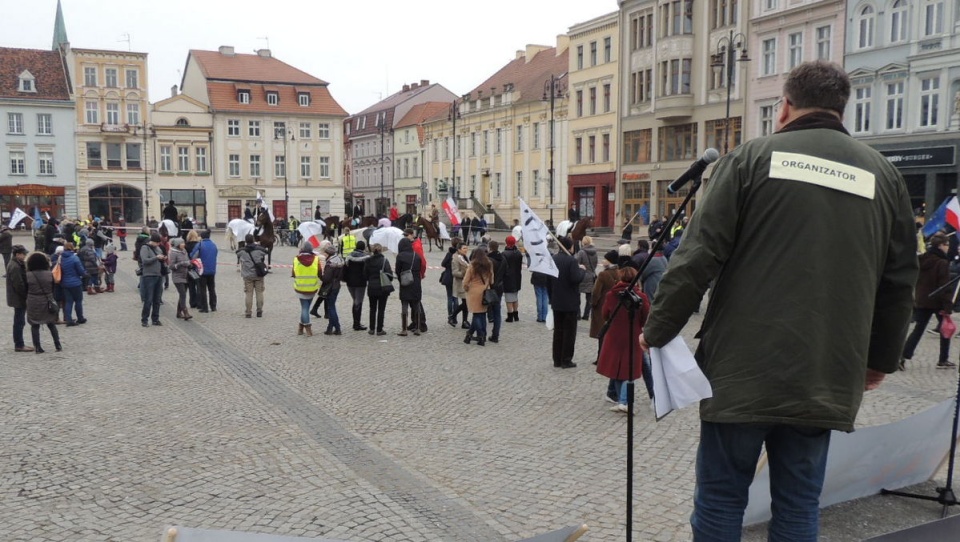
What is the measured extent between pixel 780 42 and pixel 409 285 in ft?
102

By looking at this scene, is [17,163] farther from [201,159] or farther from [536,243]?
[536,243]

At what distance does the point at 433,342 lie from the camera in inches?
552

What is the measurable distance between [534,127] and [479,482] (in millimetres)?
55536

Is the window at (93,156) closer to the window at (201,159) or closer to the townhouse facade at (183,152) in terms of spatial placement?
the townhouse facade at (183,152)

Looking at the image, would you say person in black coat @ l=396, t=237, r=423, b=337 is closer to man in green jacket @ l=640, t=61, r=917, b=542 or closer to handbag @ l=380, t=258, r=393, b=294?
handbag @ l=380, t=258, r=393, b=294

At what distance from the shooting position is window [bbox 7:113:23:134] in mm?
63625

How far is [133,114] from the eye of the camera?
6719 centimetres

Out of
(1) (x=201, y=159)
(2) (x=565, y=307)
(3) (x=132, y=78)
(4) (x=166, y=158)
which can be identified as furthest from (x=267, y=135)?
(2) (x=565, y=307)

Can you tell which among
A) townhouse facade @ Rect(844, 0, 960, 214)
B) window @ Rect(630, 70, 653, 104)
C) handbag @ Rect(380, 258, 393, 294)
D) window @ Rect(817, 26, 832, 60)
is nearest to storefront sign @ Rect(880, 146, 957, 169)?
townhouse facade @ Rect(844, 0, 960, 214)

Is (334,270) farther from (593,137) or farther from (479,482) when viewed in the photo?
(593,137)

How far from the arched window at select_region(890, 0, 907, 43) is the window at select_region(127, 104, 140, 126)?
181 feet

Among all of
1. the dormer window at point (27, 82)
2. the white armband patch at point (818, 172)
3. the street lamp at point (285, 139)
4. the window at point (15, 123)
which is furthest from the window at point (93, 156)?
the white armband patch at point (818, 172)

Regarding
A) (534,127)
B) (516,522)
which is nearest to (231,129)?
(534,127)

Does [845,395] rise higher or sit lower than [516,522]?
higher
